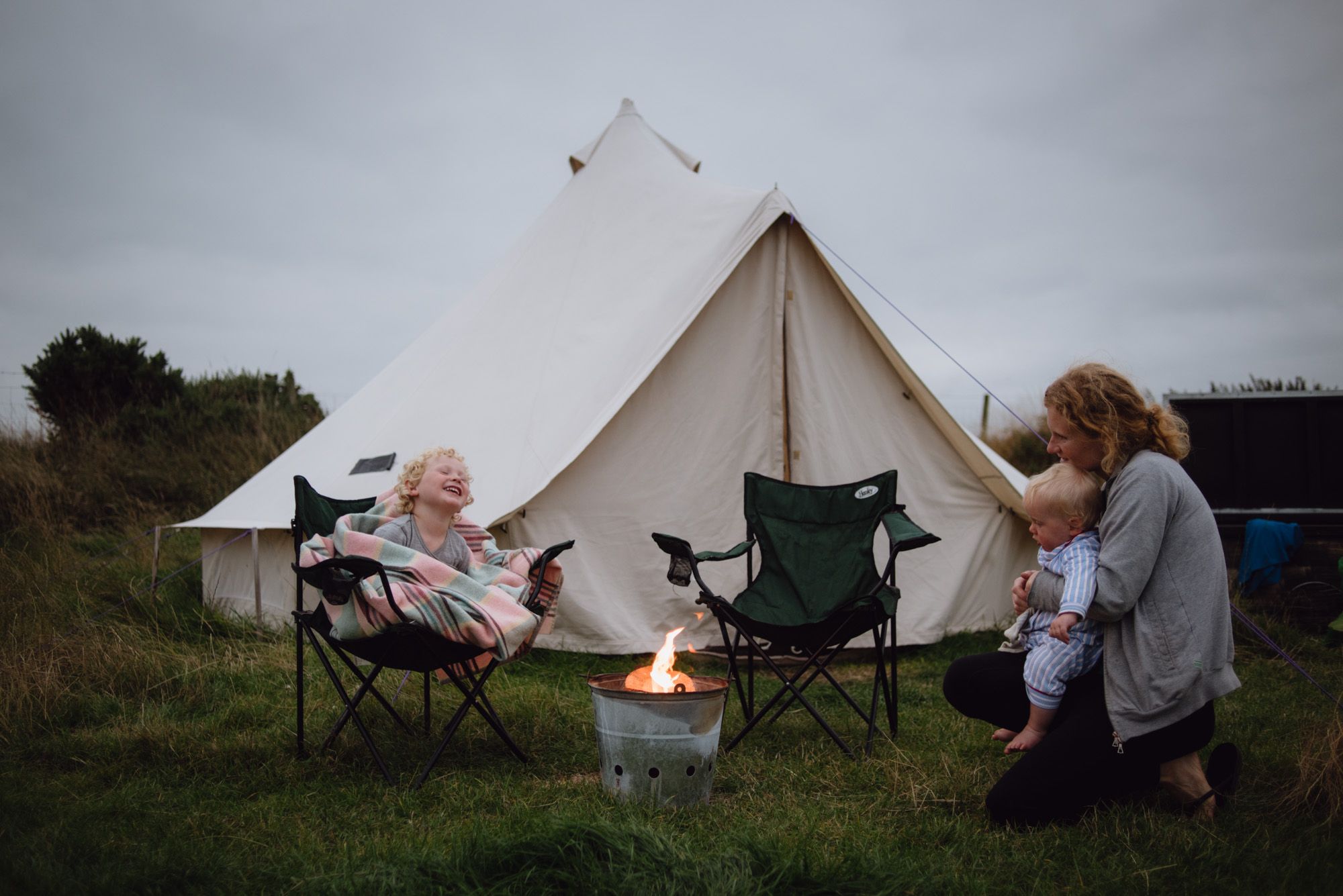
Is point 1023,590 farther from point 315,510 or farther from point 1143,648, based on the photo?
point 315,510

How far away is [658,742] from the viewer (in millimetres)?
1889

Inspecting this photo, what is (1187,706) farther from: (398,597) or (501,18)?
(501,18)

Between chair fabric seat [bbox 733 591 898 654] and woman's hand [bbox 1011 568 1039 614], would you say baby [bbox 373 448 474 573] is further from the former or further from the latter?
woman's hand [bbox 1011 568 1039 614]

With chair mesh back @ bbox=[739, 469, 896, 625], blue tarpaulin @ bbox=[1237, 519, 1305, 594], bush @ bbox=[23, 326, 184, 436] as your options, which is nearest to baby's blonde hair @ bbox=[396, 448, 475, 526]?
chair mesh back @ bbox=[739, 469, 896, 625]

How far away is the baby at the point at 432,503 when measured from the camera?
243 cm

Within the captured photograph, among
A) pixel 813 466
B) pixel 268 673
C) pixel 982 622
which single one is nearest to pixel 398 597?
pixel 268 673

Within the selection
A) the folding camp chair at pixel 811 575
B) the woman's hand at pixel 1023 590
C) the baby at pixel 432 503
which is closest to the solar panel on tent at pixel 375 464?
the baby at pixel 432 503

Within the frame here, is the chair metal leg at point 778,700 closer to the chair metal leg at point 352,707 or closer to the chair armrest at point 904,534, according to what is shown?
the chair armrest at point 904,534

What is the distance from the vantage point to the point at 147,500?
6711mm

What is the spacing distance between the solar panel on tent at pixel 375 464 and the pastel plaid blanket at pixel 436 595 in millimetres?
1465

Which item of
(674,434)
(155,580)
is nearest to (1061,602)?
(674,434)

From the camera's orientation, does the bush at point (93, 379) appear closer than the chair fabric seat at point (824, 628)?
No

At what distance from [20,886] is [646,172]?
169 inches

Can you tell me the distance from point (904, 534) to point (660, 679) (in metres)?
0.87
